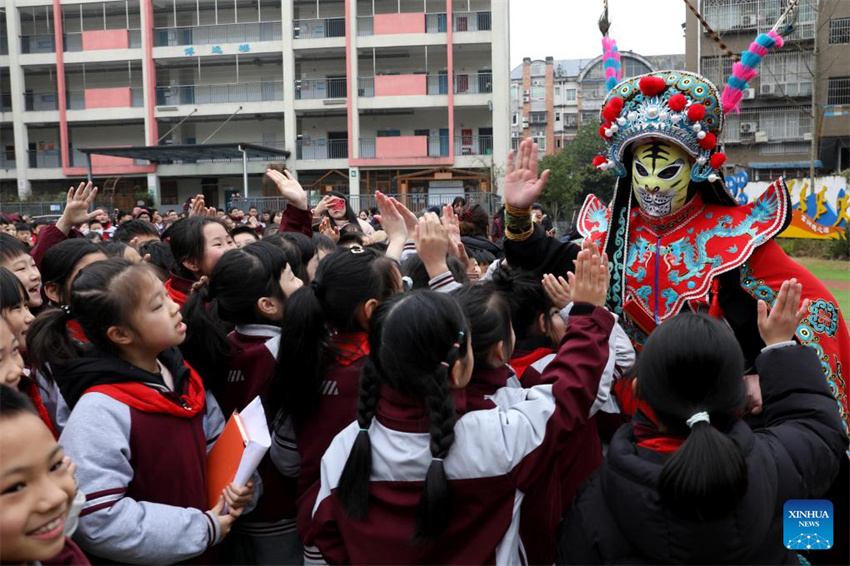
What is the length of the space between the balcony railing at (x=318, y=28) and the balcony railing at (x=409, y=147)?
3.96 meters

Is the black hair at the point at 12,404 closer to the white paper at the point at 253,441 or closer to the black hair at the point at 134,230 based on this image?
the white paper at the point at 253,441

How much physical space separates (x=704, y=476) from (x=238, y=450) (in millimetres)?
1231

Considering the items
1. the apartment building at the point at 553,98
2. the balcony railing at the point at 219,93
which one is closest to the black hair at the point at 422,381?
the balcony railing at the point at 219,93

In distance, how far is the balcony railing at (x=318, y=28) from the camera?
25062 mm

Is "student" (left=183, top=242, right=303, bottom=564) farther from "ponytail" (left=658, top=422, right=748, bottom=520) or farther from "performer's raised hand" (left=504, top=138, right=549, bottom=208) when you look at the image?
"ponytail" (left=658, top=422, right=748, bottom=520)

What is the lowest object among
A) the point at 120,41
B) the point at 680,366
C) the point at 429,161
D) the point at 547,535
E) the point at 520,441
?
the point at 547,535

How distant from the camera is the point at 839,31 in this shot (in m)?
22.8

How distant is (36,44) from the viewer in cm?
2691

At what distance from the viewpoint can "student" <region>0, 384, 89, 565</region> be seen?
4.35ft

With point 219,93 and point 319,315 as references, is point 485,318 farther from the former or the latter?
point 219,93

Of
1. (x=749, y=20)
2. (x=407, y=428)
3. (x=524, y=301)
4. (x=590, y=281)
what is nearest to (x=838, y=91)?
(x=749, y=20)

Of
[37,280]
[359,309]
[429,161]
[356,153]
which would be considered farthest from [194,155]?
[359,309]

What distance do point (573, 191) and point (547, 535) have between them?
28532 millimetres

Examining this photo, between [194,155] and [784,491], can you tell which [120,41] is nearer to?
[194,155]
